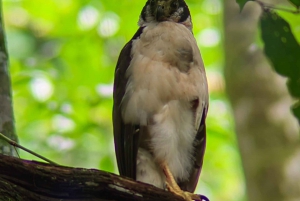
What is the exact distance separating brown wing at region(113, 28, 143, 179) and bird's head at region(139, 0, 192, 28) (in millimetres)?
484

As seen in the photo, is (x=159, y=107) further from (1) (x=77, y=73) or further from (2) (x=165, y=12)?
(1) (x=77, y=73)

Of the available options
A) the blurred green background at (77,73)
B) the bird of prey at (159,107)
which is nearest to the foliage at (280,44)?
the bird of prey at (159,107)

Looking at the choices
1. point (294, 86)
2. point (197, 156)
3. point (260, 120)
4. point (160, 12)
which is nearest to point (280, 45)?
point (294, 86)

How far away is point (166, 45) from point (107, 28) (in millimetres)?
3531

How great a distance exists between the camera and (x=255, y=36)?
5.89 metres

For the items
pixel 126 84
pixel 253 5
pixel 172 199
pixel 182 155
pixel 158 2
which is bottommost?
pixel 172 199

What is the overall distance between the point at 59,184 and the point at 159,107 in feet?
3.82

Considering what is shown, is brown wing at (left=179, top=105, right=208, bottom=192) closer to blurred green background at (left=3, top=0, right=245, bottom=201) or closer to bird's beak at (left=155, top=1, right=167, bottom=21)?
bird's beak at (left=155, top=1, right=167, bottom=21)

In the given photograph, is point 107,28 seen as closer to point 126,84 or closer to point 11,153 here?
point 126,84

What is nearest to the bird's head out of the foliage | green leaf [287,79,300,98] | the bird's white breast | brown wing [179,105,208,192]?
the bird's white breast

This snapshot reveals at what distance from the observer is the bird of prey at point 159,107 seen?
362cm

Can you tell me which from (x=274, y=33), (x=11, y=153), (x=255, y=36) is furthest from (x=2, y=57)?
(x=255, y=36)

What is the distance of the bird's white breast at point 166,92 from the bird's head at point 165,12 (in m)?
0.46

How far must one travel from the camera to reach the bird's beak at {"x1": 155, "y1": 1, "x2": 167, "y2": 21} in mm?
4270
